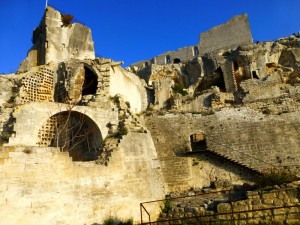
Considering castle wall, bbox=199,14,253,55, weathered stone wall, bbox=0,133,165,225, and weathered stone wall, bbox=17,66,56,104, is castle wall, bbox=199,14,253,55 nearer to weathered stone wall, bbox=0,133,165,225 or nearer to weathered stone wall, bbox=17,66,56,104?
weathered stone wall, bbox=17,66,56,104

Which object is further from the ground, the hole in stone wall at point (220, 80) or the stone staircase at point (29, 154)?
the hole in stone wall at point (220, 80)

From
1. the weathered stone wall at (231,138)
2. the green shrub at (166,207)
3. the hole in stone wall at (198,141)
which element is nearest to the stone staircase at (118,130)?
the weathered stone wall at (231,138)

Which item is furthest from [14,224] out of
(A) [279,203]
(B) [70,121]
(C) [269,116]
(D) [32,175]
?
(C) [269,116]

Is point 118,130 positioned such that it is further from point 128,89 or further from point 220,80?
point 220,80

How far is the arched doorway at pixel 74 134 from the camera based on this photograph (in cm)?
1303

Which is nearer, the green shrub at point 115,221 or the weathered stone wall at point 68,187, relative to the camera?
the weathered stone wall at point 68,187

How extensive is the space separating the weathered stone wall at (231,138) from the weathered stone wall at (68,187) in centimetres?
301

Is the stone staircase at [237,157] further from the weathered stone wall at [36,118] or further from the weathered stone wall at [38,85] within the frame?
the weathered stone wall at [38,85]

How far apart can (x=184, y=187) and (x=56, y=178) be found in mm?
7134

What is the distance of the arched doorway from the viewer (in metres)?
13.0

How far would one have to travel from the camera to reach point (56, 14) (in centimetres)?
2184

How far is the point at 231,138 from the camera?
15656 mm

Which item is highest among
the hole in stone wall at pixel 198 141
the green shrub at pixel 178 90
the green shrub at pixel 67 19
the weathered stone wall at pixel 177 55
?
the weathered stone wall at pixel 177 55

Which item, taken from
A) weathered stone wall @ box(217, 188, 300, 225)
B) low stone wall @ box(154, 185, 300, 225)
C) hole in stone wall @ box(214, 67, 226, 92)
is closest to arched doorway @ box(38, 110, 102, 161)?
low stone wall @ box(154, 185, 300, 225)
